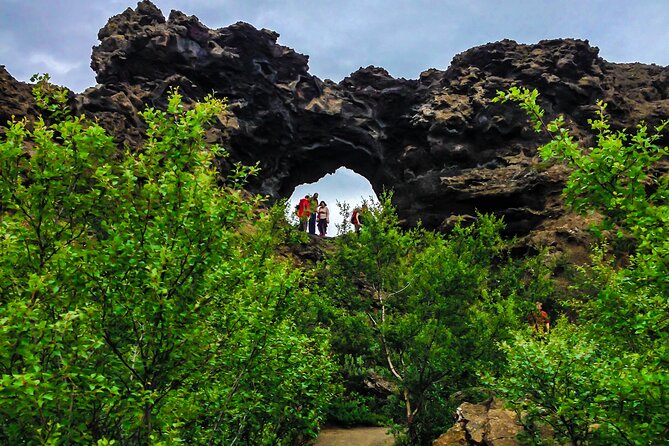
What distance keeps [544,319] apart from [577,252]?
32.2 ft

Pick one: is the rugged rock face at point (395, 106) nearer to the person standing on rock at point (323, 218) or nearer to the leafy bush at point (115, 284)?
the person standing on rock at point (323, 218)

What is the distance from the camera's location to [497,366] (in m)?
11.9

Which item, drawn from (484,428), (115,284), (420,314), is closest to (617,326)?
(115,284)

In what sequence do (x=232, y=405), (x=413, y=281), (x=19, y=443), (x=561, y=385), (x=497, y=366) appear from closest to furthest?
1. (x=19, y=443)
2. (x=232, y=405)
3. (x=561, y=385)
4. (x=497, y=366)
5. (x=413, y=281)

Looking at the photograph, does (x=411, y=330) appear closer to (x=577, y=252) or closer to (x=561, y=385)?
(x=561, y=385)

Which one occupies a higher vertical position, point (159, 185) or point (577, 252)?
point (577, 252)

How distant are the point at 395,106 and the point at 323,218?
12.0 meters

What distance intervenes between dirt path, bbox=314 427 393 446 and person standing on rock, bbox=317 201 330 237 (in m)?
17.5

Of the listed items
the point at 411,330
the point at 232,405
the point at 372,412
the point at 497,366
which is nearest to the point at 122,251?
the point at 232,405

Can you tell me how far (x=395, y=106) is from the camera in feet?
125

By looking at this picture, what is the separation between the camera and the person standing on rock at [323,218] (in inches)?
1323

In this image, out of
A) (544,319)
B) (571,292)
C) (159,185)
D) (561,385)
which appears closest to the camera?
(159,185)

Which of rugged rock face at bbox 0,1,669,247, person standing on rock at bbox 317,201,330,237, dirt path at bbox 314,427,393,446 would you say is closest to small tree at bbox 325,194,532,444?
dirt path at bbox 314,427,393,446

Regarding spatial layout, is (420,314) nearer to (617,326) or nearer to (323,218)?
(617,326)
